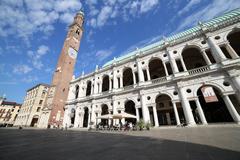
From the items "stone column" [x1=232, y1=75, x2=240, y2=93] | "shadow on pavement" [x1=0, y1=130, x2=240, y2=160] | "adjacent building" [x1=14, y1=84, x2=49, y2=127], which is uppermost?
"adjacent building" [x1=14, y1=84, x2=49, y2=127]

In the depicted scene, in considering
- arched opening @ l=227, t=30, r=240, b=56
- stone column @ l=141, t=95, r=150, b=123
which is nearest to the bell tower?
stone column @ l=141, t=95, r=150, b=123

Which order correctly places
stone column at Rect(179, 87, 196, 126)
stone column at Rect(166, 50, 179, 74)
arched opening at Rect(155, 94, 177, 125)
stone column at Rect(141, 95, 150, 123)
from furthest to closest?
arched opening at Rect(155, 94, 177, 125)
stone column at Rect(141, 95, 150, 123)
stone column at Rect(166, 50, 179, 74)
stone column at Rect(179, 87, 196, 126)

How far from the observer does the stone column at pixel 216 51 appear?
15.1 metres

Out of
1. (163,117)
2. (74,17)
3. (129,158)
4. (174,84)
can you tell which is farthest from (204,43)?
(74,17)

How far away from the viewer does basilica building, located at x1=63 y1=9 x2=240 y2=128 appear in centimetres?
1452

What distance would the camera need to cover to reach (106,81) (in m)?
29.5

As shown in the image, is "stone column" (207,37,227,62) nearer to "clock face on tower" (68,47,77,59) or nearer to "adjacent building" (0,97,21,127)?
"clock face on tower" (68,47,77,59)

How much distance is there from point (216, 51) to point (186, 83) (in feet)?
17.9

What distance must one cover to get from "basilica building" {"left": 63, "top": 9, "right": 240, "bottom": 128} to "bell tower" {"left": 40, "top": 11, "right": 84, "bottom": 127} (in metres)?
6.57

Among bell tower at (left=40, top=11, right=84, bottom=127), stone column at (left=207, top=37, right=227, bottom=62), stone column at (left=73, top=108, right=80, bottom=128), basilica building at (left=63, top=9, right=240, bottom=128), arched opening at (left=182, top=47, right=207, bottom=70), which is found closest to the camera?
basilica building at (left=63, top=9, right=240, bottom=128)

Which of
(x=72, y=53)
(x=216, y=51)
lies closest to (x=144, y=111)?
(x=216, y=51)

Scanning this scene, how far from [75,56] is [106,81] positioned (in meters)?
15.7

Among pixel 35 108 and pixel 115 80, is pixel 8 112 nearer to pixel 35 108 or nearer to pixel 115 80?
pixel 35 108

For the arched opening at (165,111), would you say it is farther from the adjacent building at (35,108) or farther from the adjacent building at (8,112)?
the adjacent building at (8,112)
